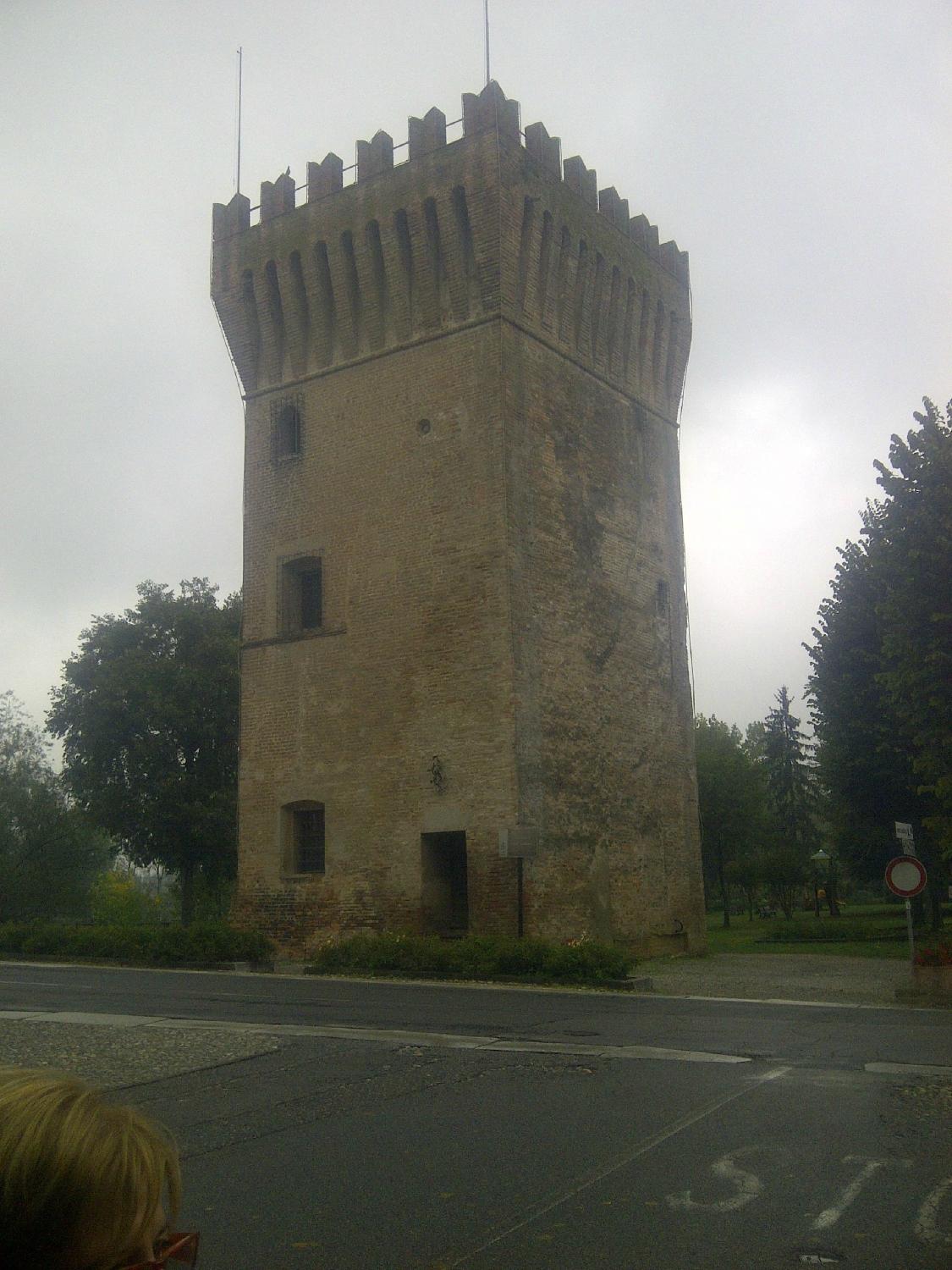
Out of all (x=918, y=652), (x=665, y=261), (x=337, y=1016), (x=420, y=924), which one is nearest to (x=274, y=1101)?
(x=337, y=1016)

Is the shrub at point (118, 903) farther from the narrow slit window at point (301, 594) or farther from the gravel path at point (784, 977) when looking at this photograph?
the gravel path at point (784, 977)

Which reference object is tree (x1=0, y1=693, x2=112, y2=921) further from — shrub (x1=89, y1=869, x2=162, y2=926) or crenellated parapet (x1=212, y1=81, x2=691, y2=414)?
crenellated parapet (x1=212, y1=81, x2=691, y2=414)

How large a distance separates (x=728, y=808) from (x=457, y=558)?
33623 mm

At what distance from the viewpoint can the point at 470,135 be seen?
84.9 feet

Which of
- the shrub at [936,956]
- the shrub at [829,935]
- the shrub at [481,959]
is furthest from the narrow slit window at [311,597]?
the shrub at [829,935]

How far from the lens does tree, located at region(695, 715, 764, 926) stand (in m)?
55.0

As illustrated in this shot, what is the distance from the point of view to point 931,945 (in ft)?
56.2

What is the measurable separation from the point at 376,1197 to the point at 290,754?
22.1 m

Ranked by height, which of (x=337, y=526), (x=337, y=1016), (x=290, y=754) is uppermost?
(x=337, y=526)

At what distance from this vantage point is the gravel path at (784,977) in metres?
17.1

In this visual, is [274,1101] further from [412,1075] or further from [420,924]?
[420,924]

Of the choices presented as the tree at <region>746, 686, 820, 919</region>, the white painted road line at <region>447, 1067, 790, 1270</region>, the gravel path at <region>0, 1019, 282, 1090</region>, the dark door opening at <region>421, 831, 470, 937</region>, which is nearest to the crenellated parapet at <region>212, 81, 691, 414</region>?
the dark door opening at <region>421, 831, 470, 937</region>

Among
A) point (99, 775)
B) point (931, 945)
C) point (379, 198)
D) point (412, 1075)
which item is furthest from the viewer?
point (99, 775)

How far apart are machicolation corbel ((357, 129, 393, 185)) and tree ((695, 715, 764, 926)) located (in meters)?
33.4
